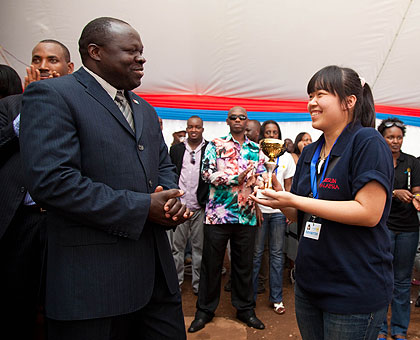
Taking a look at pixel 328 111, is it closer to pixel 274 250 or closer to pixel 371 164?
pixel 371 164

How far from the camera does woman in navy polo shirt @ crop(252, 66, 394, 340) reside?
1489 mm

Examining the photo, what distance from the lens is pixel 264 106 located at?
719 centimetres

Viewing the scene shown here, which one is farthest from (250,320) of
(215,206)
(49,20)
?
(49,20)

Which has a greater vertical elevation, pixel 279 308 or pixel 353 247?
pixel 353 247

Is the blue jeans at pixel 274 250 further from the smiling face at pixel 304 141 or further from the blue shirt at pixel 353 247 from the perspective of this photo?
the blue shirt at pixel 353 247

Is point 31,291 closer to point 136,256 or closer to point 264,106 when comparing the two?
point 136,256

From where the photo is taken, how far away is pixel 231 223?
341cm

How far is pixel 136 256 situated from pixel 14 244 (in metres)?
0.95

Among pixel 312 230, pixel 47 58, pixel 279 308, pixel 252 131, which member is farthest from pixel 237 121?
pixel 279 308

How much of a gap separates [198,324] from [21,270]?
207cm

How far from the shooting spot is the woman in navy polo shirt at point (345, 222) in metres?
1.49

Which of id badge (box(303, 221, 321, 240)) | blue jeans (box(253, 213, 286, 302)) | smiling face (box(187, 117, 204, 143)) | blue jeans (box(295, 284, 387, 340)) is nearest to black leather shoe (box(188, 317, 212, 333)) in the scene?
blue jeans (box(253, 213, 286, 302))

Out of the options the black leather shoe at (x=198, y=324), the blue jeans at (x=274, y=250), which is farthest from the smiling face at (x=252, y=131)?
the black leather shoe at (x=198, y=324)

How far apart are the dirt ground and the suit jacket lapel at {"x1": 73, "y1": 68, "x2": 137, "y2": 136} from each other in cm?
264
